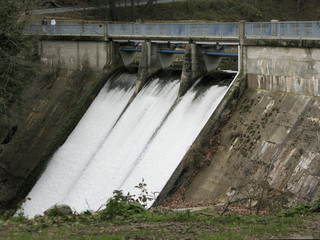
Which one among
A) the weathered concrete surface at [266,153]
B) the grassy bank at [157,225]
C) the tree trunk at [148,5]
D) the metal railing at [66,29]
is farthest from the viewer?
the tree trunk at [148,5]

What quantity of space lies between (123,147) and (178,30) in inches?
279

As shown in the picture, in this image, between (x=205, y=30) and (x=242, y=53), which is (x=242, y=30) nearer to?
(x=242, y=53)

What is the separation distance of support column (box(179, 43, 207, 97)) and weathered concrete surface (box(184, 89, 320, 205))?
13.7ft

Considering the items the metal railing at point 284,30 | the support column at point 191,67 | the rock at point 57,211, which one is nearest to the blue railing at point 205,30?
the metal railing at point 284,30

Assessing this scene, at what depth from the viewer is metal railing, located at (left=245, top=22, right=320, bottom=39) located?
19625 millimetres

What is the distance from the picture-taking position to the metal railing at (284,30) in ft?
64.4

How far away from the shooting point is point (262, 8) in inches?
2335

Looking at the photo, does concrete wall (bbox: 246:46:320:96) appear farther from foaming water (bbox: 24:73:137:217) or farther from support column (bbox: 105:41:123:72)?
support column (bbox: 105:41:123:72)

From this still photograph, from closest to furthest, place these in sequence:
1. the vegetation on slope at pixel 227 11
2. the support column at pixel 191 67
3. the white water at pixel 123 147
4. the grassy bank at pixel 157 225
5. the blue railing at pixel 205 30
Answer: the grassy bank at pixel 157 225
the blue railing at pixel 205 30
the white water at pixel 123 147
the support column at pixel 191 67
the vegetation on slope at pixel 227 11

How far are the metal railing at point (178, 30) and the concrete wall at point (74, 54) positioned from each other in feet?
5.22

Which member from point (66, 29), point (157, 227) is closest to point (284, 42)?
point (157, 227)

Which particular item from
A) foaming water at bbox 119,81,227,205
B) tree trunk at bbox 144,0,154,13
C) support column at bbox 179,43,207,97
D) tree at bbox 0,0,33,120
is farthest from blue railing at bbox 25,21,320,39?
tree trunk at bbox 144,0,154,13

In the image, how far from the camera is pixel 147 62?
1168 inches

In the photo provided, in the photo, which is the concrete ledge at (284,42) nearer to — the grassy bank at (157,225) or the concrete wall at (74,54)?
the grassy bank at (157,225)
